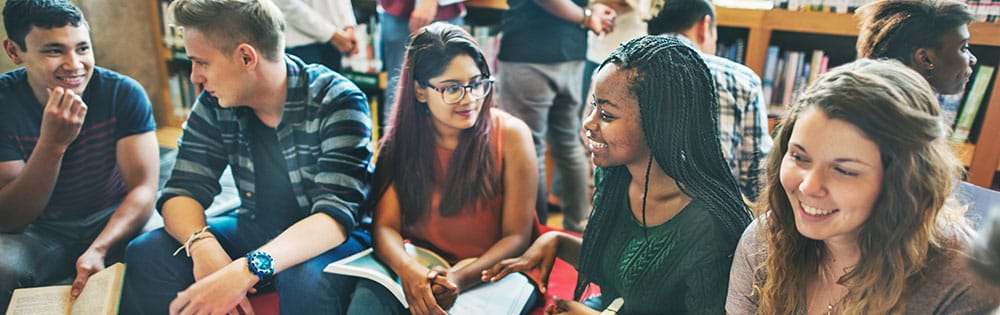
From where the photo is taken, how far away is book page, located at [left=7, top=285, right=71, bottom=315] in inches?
51.1

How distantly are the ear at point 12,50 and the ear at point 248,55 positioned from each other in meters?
0.42

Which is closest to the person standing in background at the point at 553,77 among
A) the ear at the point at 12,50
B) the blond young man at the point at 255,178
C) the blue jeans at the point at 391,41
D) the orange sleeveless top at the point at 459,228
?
the blue jeans at the point at 391,41

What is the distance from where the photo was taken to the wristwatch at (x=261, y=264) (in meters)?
1.23

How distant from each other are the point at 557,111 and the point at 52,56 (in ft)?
4.41

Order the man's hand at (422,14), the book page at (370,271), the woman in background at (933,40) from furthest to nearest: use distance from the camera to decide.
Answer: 1. the man's hand at (422,14)
2. the book page at (370,271)
3. the woman in background at (933,40)

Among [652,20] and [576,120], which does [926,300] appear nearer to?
[652,20]

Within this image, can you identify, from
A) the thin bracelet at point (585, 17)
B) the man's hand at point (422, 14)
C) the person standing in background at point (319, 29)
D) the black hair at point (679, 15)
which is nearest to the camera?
the person standing in background at point (319, 29)

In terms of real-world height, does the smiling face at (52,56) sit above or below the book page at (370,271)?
above

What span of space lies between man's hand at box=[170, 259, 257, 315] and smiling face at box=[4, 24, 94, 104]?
490 millimetres

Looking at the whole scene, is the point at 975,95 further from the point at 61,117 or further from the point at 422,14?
the point at 61,117

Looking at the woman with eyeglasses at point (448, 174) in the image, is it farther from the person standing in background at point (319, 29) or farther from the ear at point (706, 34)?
the ear at point (706, 34)

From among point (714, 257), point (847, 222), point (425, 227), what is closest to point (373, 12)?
point (425, 227)

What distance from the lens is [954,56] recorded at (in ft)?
3.62

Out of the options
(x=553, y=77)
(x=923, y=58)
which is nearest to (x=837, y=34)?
(x=923, y=58)
